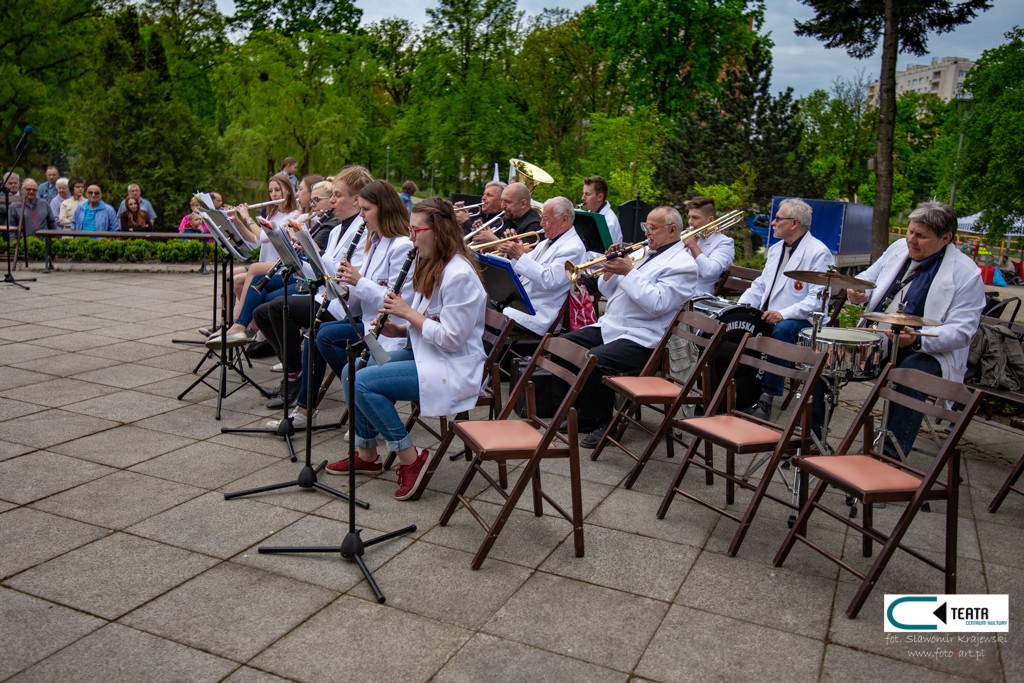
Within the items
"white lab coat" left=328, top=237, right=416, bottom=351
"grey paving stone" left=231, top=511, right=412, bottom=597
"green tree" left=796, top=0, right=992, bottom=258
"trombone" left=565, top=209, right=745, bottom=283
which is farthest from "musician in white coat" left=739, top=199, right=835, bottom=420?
"green tree" left=796, top=0, right=992, bottom=258

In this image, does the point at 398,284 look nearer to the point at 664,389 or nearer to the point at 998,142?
the point at 664,389

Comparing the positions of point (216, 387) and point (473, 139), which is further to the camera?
point (473, 139)

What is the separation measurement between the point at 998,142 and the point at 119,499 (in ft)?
79.2

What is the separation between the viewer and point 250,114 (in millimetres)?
33344

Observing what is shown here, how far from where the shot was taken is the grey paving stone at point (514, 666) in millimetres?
3314

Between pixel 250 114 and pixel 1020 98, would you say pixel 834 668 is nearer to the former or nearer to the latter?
pixel 1020 98

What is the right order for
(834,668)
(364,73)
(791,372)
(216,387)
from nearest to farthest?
(834,668) → (791,372) → (216,387) → (364,73)

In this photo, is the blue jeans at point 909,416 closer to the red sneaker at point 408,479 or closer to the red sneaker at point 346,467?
the red sneaker at point 408,479

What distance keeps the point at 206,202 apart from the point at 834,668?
522 cm

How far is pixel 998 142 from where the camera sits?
22906mm

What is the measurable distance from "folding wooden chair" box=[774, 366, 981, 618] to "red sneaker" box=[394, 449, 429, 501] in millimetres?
2024

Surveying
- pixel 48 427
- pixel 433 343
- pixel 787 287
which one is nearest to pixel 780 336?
pixel 787 287

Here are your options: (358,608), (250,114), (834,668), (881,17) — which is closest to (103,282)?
(358,608)

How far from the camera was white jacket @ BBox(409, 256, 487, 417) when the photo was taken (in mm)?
4848
